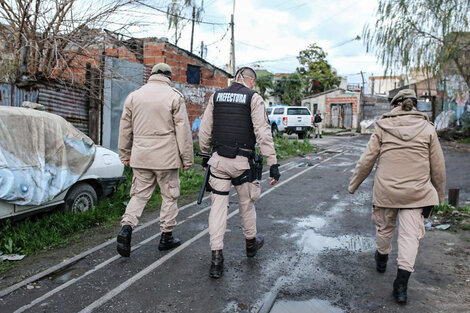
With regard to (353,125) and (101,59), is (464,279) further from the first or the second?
(353,125)

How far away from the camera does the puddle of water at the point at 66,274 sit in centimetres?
378

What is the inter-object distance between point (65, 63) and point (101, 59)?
3.36 feet

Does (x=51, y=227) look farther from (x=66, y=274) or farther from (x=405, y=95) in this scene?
(x=405, y=95)

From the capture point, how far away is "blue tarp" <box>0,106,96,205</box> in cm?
446

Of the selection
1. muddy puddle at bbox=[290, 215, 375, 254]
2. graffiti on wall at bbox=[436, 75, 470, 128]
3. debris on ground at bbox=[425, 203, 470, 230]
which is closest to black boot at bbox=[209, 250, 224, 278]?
muddy puddle at bbox=[290, 215, 375, 254]

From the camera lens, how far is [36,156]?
15.7 feet

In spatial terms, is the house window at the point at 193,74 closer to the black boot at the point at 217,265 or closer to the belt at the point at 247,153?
the belt at the point at 247,153

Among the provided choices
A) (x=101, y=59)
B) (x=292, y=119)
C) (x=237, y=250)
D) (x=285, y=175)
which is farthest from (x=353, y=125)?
(x=237, y=250)

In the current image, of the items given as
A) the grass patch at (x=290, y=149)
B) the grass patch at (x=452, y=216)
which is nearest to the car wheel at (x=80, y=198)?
the grass patch at (x=452, y=216)

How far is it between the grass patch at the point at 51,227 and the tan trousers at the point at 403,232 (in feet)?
11.8

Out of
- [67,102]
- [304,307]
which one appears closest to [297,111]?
[67,102]

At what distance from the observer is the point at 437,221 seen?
5852 mm

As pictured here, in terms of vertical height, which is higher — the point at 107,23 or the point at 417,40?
the point at 417,40

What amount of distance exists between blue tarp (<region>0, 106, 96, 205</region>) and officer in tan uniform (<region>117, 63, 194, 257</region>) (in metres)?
1.21
